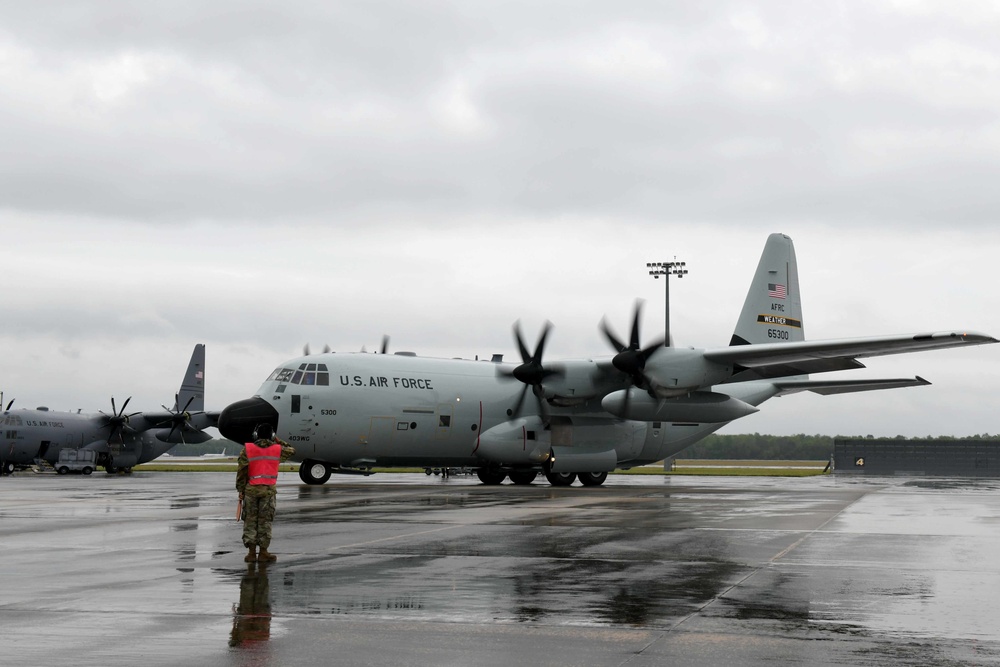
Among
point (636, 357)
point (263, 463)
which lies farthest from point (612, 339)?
point (263, 463)

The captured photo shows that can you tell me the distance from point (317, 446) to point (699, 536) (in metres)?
17.7

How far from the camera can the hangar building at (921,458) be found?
5828 centimetres

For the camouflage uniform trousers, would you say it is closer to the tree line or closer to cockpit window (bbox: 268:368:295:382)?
cockpit window (bbox: 268:368:295:382)

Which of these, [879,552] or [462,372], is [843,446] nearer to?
[462,372]

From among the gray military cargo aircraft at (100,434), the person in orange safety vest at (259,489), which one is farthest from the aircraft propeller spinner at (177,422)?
the person in orange safety vest at (259,489)

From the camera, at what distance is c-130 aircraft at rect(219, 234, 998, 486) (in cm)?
3047

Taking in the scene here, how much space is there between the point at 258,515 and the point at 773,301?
28.7m

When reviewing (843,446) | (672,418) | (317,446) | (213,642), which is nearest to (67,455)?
(317,446)

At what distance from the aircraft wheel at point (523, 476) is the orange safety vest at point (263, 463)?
2378cm

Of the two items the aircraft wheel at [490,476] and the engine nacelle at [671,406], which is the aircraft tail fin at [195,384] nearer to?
the aircraft wheel at [490,476]

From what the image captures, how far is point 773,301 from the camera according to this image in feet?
124

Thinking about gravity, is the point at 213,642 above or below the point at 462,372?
below

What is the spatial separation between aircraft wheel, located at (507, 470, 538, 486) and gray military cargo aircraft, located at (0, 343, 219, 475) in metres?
25.2

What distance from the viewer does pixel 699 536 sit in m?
15.7
